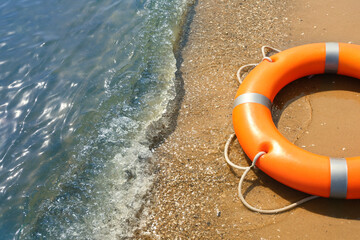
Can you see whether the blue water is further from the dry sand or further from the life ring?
the life ring

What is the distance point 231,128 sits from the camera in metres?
3.34

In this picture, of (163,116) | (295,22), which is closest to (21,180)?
(163,116)

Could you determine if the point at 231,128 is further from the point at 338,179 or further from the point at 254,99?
the point at 338,179

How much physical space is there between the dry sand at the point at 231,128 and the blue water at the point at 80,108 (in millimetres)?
259

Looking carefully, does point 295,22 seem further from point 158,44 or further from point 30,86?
point 30,86

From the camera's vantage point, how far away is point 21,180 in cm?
323

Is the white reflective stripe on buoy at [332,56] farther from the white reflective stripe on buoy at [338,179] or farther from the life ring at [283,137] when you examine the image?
the white reflective stripe on buoy at [338,179]

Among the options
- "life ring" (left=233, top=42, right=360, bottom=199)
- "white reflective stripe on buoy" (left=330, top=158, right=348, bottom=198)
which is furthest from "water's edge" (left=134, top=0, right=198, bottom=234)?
"white reflective stripe on buoy" (left=330, top=158, right=348, bottom=198)

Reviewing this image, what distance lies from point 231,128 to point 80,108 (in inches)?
64.7

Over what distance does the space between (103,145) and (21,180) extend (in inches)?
31.0

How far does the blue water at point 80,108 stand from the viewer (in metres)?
2.94

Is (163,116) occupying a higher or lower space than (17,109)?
lower

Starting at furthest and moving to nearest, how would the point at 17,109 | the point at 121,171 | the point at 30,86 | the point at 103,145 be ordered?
the point at 30,86
the point at 17,109
the point at 103,145
the point at 121,171

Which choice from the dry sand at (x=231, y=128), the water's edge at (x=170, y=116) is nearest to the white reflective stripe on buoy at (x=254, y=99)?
the dry sand at (x=231, y=128)
